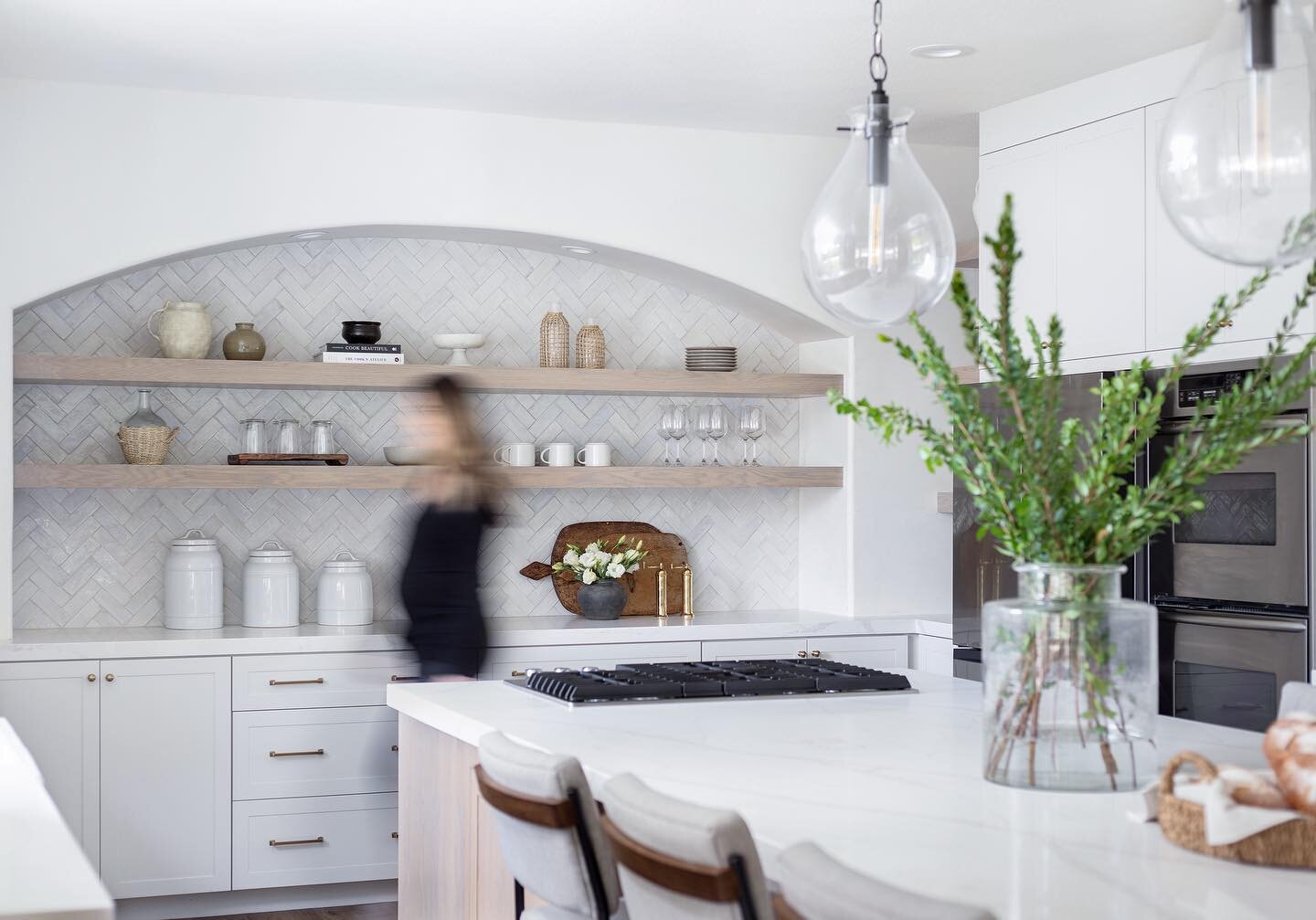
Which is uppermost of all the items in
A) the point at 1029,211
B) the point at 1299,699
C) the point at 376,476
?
the point at 1029,211

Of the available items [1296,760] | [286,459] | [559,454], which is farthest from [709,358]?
[1296,760]

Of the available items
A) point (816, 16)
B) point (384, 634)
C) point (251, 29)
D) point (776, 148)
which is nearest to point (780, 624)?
point (384, 634)

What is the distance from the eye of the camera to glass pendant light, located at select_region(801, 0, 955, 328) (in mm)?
2443

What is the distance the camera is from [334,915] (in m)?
4.95

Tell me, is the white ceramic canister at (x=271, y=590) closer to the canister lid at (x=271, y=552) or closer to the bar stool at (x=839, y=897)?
the canister lid at (x=271, y=552)

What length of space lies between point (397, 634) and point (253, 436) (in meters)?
0.87

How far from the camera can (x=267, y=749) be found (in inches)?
193

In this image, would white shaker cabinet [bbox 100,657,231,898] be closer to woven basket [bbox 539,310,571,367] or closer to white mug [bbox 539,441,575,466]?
white mug [bbox 539,441,575,466]

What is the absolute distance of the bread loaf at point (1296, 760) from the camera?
5.59 feet

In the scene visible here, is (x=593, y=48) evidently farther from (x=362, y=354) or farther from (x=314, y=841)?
(x=314, y=841)

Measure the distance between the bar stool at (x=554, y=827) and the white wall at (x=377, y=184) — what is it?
10.4ft

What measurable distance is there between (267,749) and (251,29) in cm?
232

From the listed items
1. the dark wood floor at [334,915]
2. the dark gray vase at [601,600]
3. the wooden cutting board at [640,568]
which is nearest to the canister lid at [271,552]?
the wooden cutting board at [640,568]

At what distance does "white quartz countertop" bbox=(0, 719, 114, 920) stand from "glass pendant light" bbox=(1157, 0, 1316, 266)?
151cm
